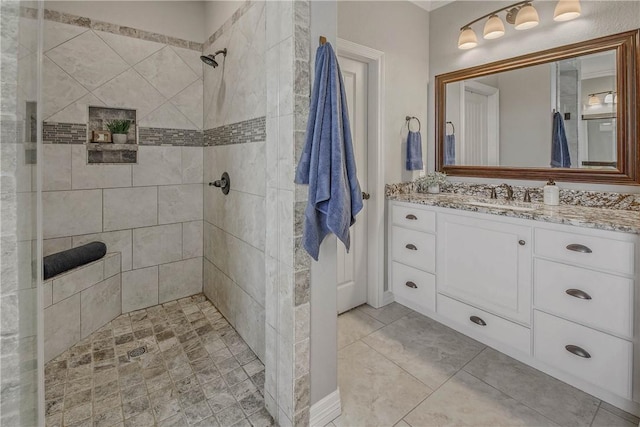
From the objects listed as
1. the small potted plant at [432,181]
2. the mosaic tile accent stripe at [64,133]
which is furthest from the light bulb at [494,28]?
the mosaic tile accent stripe at [64,133]

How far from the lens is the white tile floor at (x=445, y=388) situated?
1.56 m

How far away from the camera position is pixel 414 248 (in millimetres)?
2570

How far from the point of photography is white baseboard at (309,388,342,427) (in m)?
1.48

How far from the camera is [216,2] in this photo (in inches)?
99.5

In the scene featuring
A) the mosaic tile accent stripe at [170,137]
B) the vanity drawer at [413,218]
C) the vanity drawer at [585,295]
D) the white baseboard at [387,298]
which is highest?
the mosaic tile accent stripe at [170,137]

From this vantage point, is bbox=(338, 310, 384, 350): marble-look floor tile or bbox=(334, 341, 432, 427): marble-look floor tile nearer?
bbox=(334, 341, 432, 427): marble-look floor tile

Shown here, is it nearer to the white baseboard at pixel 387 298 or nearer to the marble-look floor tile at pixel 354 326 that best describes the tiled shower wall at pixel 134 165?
the marble-look floor tile at pixel 354 326

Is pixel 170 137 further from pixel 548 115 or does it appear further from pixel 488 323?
pixel 548 115

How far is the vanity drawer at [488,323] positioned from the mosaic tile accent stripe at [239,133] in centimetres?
173

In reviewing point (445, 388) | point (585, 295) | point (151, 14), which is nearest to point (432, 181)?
point (585, 295)

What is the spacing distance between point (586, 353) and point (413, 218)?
128 cm

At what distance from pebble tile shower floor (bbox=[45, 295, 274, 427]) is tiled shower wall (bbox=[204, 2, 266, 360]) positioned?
0.67 feet

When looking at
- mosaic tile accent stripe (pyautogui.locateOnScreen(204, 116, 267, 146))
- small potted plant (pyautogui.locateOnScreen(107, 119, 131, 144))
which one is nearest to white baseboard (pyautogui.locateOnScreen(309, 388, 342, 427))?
mosaic tile accent stripe (pyautogui.locateOnScreen(204, 116, 267, 146))

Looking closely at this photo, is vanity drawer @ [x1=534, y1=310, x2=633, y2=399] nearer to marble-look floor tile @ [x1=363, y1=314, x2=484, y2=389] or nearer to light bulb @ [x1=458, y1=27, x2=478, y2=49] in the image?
marble-look floor tile @ [x1=363, y1=314, x2=484, y2=389]
